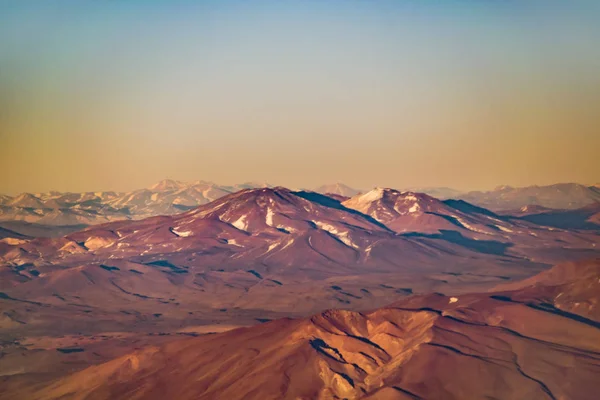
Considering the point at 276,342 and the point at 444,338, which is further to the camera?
the point at 276,342

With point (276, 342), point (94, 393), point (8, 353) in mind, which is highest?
point (276, 342)

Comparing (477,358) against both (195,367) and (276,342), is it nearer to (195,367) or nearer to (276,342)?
(276,342)

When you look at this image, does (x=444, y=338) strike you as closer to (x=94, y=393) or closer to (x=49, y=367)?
(x=94, y=393)

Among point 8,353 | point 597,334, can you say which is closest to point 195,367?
point 597,334

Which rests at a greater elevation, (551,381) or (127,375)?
(551,381)

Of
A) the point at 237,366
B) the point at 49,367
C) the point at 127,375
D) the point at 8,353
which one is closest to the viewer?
the point at 237,366

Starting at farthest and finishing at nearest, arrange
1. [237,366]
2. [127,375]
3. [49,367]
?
[49,367]
[127,375]
[237,366]
